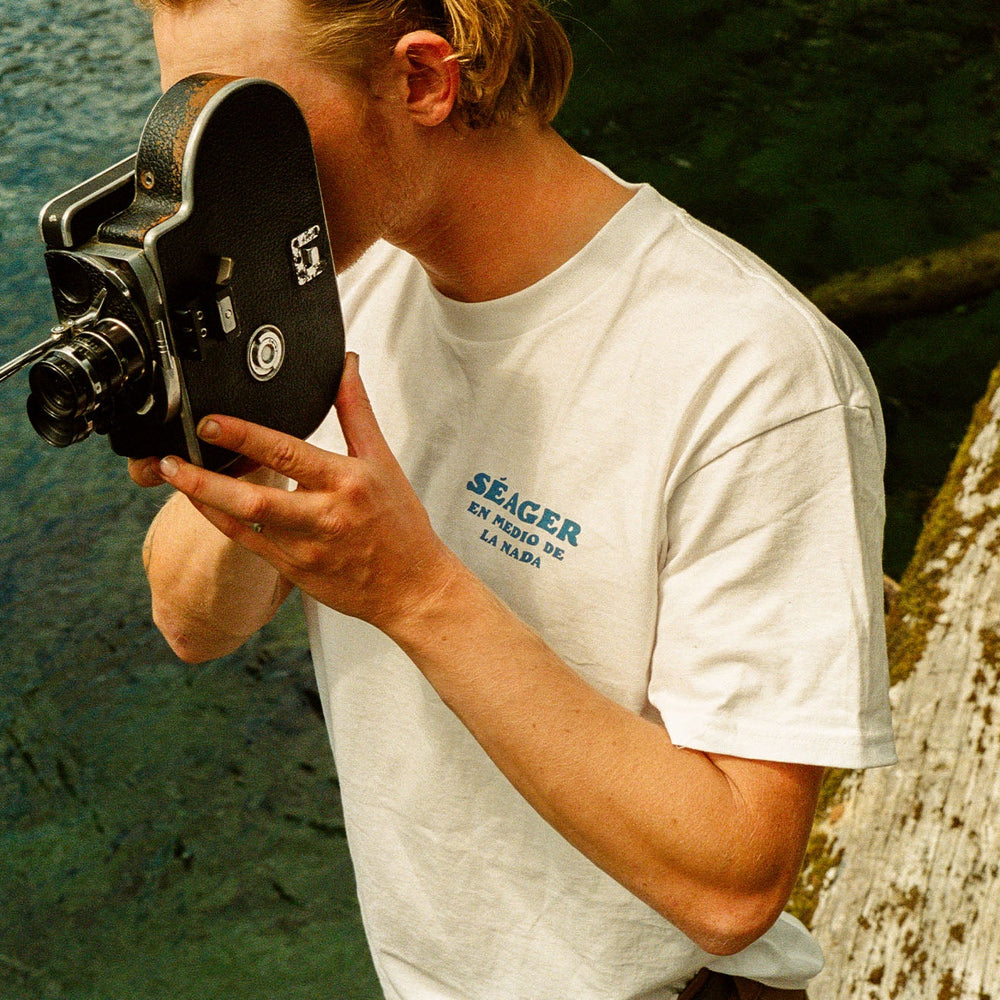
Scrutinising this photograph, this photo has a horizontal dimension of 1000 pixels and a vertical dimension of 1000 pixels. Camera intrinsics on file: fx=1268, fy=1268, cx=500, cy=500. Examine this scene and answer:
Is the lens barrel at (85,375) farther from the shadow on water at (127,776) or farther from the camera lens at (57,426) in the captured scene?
the shadow on water at (127,776)

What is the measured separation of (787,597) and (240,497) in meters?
0.47

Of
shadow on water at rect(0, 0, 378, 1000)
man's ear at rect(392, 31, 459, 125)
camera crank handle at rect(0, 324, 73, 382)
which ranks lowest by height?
shadow on water at rect(0, 0, 378, 1000)

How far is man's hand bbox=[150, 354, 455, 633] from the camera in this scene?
1013mm

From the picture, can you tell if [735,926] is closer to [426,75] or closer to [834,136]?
[426,75]

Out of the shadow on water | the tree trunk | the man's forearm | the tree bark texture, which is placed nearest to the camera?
the man's forearm

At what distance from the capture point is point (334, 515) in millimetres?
1025

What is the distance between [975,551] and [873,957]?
32.0 inches

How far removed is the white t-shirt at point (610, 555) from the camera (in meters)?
1.08

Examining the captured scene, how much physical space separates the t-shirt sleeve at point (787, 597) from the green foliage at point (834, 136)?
3.26 meters

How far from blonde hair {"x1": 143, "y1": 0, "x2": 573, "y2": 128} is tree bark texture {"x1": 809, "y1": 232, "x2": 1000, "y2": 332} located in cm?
349

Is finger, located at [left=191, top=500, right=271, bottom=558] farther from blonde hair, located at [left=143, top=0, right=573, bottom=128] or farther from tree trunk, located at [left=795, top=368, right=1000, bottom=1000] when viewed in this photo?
tree trunk, located at [left=795, top=368, right=1000, bottom=1000]

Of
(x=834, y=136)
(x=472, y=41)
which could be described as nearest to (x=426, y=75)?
(x=472, y=41)

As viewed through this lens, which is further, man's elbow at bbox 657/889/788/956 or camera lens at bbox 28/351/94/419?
man's elbow at bbox 657/889/788/956

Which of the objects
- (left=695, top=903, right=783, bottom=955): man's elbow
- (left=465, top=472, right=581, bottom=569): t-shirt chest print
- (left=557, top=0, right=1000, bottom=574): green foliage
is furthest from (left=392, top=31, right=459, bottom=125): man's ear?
(left=557, top=0, right=1000, bottom=574): green foliage
